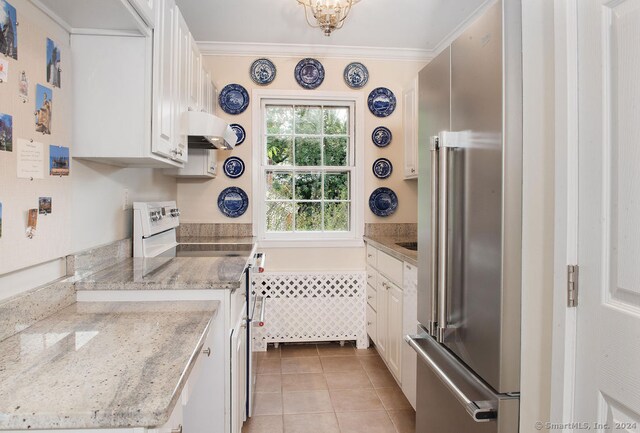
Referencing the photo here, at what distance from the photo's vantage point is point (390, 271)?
8.66ft

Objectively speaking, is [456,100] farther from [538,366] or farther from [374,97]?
[374,97]

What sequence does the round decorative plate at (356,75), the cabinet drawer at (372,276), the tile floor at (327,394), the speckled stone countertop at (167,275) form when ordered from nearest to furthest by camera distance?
the speckled stone countertop at (167,275) < the tile floor at (327,394) < the cabinet drawer at (372,276) < the round decorative plate at (356,75)

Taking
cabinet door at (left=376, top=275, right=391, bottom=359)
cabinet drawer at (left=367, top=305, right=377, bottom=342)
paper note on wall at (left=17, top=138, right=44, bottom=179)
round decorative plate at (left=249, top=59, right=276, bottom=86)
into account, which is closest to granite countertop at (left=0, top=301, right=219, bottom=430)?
paper note on wall at (left=17, top=138, right=44, bottom=179)

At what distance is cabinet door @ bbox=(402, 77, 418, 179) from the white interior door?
7.07ft

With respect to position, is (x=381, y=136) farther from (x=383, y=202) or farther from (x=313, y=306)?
(x=313, y=306)

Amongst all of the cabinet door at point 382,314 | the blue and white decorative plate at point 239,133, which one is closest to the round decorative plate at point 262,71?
the blue and white decorative plate at point 239,133

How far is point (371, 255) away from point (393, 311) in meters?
0.77

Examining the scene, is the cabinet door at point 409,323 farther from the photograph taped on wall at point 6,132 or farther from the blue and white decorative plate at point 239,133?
the blue and white decorative plate at point 239,133

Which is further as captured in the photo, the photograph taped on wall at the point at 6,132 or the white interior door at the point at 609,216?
the photograph taped on wall at the point at 6,132

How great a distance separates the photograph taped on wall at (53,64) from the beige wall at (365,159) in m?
1.92

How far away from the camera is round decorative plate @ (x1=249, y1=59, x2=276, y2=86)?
338 cm

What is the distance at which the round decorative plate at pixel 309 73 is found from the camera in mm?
3414

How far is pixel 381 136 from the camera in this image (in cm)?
350

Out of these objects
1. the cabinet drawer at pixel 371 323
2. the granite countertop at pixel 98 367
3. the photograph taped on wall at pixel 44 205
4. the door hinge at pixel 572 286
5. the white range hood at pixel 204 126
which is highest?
the white range hood at pixel 204 126
